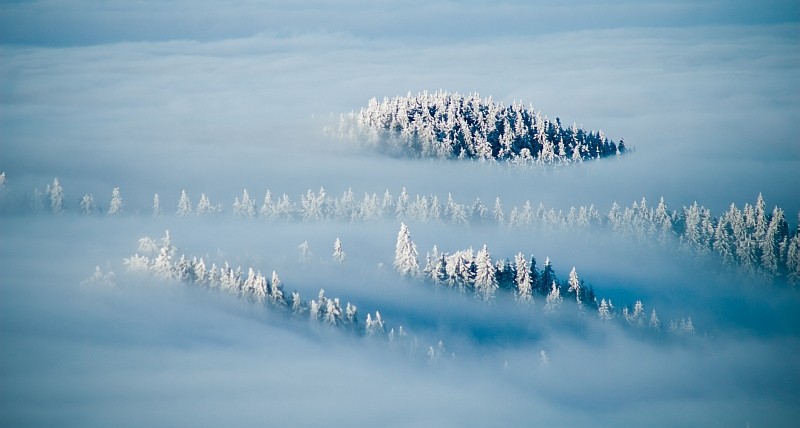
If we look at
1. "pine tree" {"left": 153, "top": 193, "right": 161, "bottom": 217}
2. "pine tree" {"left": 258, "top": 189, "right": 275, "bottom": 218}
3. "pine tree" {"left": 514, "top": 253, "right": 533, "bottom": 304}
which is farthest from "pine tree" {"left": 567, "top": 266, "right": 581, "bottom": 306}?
"pine tree" {"left": 153, "top": 193, "right": 161, "bottom": 217}

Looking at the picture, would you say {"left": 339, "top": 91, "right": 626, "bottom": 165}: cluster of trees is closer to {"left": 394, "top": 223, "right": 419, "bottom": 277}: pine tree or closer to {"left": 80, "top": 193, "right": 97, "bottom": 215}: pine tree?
{"left": 80, "top": 193, "right": 97, "bottom": 215}: pine tree

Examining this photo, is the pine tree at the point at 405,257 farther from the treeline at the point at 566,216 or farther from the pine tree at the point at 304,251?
the treeline at the point at 566,216

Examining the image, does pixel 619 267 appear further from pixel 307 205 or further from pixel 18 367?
pixel 18 367

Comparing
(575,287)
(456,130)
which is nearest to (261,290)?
(575,287)

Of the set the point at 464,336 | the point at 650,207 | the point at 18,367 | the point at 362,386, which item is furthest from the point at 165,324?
the point at 650,207

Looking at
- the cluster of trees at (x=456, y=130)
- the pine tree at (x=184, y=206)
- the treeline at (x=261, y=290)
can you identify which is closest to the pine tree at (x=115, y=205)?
the pine tree at (x=184, y=206)

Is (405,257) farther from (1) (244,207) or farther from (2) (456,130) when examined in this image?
(2) (456,130)

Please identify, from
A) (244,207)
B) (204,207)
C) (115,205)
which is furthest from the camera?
(244,207)
